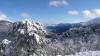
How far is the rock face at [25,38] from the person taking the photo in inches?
885

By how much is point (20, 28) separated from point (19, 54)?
2725 millimetres

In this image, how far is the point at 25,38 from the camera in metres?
22.9

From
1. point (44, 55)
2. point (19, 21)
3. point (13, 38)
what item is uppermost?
point (19, 21)

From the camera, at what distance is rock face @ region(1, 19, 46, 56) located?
2247 cm

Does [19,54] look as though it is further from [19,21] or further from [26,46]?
[19,21]

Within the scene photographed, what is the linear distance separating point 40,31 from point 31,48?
1.92 m

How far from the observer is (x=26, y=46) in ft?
75.5

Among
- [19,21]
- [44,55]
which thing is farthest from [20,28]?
[44,55]

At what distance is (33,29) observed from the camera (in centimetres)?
2252

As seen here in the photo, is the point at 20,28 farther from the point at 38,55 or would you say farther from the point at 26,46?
the point at 38,55

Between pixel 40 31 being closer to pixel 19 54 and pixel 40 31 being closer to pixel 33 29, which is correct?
pixel 33 29

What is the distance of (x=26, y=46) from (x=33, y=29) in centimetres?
191

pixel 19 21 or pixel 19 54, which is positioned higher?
pixel 19 21

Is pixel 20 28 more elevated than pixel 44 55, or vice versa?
pixel 20 28
